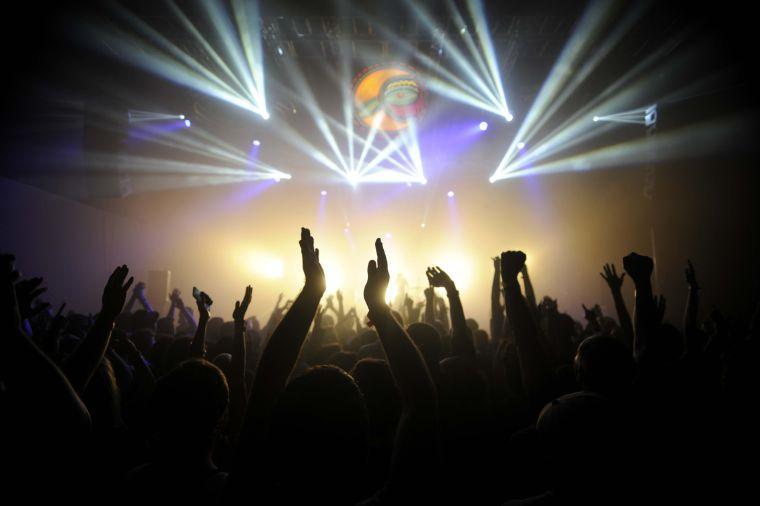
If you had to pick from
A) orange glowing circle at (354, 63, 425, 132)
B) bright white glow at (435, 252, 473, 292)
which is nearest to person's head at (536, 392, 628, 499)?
orange glowing circle at (354, 63, 425, 132)

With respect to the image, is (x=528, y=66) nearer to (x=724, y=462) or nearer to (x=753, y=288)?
(x=753, y=288)

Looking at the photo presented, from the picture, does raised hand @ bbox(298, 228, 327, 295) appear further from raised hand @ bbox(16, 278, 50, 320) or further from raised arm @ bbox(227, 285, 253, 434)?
raised hand @ bbox(16, 278, 50, 320)

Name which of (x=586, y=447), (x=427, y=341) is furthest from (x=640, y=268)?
(x=586, y=447)

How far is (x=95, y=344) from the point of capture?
74.7 inches

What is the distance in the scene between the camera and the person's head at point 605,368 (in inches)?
70.9

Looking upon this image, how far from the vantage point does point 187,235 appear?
16.2 m

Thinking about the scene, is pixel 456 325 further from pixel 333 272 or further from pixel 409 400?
pixel 333 272

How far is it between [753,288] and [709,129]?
10.4 ft

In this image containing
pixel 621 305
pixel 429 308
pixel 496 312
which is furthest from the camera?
pixel 429 308

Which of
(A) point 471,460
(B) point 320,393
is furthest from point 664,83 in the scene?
(B) point 320,393

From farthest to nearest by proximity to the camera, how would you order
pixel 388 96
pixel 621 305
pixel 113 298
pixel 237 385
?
pixel 388 96, pixel 621 305, pixel 237 385, pixel 113 298

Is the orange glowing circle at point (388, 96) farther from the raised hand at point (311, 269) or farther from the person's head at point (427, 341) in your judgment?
the raised hand at point (311, 269)

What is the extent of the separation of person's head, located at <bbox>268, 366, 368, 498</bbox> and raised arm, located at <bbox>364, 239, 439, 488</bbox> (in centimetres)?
25

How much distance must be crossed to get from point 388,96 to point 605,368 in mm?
8818
